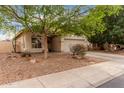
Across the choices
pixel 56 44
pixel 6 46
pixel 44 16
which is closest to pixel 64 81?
pixel 44 16

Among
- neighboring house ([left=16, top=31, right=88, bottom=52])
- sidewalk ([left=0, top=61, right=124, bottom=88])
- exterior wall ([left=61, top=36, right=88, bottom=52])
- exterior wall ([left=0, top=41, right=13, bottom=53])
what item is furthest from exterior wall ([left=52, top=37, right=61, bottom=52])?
sidewalk ([left=0, top=61, right=124, bottom=88])

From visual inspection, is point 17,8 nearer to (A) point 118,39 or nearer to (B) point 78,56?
(B) point 78,56

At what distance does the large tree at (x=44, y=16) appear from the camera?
9633 mm

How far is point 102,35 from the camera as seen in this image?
21.4 m

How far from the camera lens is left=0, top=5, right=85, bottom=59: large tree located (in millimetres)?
9633

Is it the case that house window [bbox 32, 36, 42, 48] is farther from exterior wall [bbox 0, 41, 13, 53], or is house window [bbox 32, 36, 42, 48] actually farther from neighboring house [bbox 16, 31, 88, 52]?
exterior wall [bbox 0, 41, 13, 53]

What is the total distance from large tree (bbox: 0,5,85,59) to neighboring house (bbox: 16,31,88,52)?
15.7ft

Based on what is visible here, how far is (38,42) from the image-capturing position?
18281 millimetres

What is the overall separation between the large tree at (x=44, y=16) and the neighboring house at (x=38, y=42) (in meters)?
4.79

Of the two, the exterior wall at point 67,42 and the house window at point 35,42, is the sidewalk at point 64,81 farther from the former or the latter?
the exterior wall at point 67,42

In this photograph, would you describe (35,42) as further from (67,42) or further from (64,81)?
(64,81)

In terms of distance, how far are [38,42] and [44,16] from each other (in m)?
8.14
